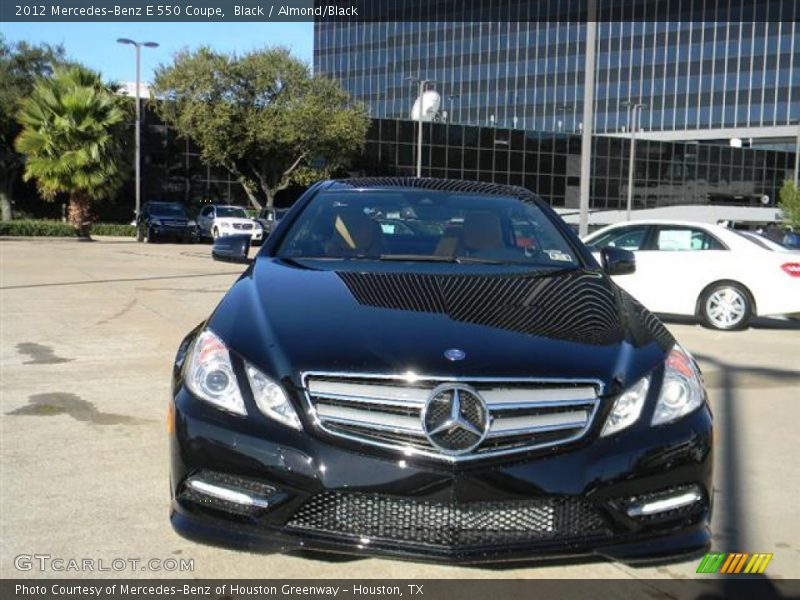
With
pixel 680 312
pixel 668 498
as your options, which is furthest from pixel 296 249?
pixel 680 312

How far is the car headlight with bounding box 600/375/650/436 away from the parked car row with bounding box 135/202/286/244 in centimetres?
2826

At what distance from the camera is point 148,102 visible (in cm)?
4094

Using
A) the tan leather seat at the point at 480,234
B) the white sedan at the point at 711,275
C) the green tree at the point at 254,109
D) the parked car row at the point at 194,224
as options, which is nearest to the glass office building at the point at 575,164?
the green tree at the point at 254,109

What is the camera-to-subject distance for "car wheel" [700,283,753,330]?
34.8ft

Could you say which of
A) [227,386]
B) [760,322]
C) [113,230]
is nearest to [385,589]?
[227,386]

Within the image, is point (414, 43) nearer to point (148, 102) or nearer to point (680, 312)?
point (148, 102)

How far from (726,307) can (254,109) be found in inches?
1245

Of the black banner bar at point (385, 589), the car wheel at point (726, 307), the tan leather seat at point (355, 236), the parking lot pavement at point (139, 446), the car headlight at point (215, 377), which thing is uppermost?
the tan leather seat at point (355, 236)

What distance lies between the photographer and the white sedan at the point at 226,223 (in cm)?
3134

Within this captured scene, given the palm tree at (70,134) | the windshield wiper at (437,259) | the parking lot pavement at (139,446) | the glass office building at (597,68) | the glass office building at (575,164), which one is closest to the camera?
the parking lot pavement at (139,446)

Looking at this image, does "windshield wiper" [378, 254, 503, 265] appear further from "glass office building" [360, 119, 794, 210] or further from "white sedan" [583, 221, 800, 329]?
"glass office building" [360, 119, 794, 210]

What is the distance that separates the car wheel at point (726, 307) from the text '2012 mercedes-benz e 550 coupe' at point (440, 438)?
8.11m

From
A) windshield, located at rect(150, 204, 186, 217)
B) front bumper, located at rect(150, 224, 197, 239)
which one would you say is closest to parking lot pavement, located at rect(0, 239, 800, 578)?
front bumper, located at rect(150, 224, 197, 239)

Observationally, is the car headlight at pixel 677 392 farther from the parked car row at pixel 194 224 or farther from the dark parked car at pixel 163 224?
the dark parked car at pixel 163 224
